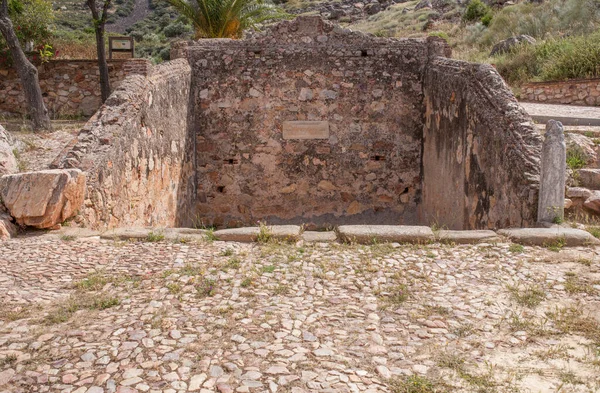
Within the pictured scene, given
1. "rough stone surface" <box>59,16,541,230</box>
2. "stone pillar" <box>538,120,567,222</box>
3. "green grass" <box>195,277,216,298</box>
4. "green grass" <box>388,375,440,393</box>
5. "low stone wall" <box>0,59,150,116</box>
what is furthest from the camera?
"low stone wall" <box>0,59,150,116</box>

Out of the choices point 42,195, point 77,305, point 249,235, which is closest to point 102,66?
point 42,195

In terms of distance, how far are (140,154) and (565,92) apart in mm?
11688

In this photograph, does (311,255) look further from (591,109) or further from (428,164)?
(591,109)

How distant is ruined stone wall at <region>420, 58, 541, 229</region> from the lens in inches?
226

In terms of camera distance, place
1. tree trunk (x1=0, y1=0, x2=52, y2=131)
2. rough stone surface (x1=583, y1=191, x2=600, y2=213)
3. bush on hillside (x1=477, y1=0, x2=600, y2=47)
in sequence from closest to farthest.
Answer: rough stone surface (x1=583, y1=191, x2=600, y2=213) < tree trunk (x1=0, y1=0, x2=52, y2=131) < bush on hillside (x1=477, y1=0, x2=600, y2=47)

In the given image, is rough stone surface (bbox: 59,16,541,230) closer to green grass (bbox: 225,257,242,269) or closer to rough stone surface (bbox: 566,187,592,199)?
rough stone surface (bbox: 566,187,592,199)

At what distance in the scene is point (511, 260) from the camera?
181 inches

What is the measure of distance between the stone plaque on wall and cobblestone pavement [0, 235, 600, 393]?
4.35 m

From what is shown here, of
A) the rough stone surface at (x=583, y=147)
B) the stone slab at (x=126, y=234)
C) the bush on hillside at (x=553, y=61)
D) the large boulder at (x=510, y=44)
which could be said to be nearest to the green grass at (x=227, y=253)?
the stone slab at (x=126, y=234)

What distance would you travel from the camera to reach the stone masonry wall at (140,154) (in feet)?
18.6

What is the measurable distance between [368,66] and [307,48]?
965 mm

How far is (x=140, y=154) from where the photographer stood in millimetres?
6590

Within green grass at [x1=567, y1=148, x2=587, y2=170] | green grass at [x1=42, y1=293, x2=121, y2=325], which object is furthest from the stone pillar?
green grass at [x1=42, y1=293, x2=121, y2=325]

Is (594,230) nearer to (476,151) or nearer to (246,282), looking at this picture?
(476,151)
